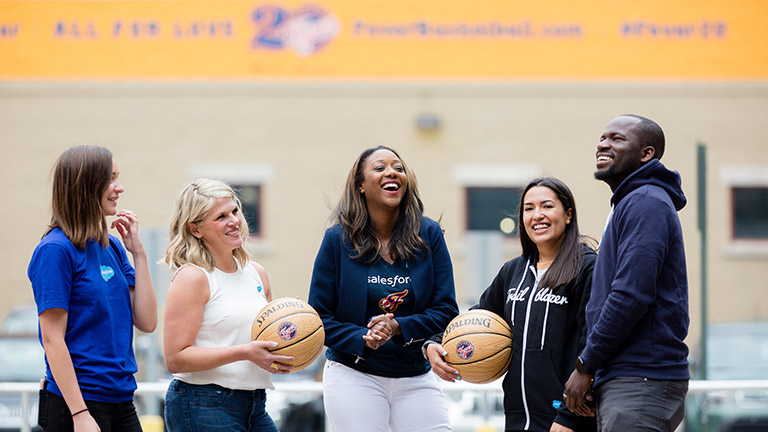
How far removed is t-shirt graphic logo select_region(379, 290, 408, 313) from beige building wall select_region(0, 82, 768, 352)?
12.7 m

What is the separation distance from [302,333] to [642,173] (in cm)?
172

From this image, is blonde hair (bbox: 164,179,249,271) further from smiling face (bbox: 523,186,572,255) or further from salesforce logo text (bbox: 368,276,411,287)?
smiling face (bbox: 523,186,572,255)

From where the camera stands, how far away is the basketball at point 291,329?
387 centimetres

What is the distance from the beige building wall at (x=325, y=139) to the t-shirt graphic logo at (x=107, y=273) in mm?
13305

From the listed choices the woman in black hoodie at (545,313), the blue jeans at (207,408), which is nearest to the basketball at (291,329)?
the blue jeans at (207,408)

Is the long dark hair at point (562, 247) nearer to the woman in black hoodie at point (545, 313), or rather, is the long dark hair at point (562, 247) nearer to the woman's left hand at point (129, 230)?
the woman in black hoodie at point (545, 313)

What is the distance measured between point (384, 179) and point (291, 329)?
3.11 ft

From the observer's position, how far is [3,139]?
1745cm

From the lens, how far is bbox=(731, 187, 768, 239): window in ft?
56.2

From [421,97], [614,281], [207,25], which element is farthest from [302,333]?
[207,25]

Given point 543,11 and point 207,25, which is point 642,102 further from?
point 207,25

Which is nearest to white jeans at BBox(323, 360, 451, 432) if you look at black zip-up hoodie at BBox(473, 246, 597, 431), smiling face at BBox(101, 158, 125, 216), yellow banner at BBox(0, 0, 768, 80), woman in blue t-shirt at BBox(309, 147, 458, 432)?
woman in blue t-shirt at BBox(309, 147, 458, 432)

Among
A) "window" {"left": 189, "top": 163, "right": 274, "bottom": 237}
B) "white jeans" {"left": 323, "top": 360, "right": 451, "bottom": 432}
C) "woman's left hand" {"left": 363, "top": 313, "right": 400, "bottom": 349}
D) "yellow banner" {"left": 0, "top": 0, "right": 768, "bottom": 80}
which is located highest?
"yellow banner" {"left": 0, "top": 0, "right": 768, "bottom": 80}

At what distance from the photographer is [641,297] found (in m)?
3.36
